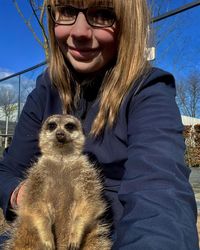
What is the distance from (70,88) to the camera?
2.30 meters

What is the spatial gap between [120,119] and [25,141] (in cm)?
74

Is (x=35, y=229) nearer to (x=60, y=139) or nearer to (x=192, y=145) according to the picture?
(x=60, y=139)

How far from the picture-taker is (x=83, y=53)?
212 cm

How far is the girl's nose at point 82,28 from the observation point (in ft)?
6.60

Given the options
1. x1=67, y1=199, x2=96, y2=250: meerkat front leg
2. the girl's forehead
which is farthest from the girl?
x1=67, y1=199, x2=96, y2=250: meerkat front leg

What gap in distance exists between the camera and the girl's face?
202cm

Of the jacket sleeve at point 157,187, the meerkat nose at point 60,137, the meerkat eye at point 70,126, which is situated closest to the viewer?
the jacket sleeve at point 157,187

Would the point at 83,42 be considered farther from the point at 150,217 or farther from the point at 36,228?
the point at 150,217

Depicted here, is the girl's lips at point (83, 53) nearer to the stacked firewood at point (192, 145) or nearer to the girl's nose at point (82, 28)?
the girl's nose at point (82, 28)

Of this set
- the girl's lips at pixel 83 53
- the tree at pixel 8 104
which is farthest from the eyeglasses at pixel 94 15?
the tree at pixel 8 104

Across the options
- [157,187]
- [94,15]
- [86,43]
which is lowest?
[157,187]

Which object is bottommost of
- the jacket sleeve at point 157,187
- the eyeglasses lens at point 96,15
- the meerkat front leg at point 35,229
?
the meerkat front leg at point 35,229

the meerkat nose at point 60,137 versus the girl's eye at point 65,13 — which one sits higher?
the girl's eye at point 65,13

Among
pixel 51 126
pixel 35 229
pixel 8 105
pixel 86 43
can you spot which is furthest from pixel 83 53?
pixel 8 105
